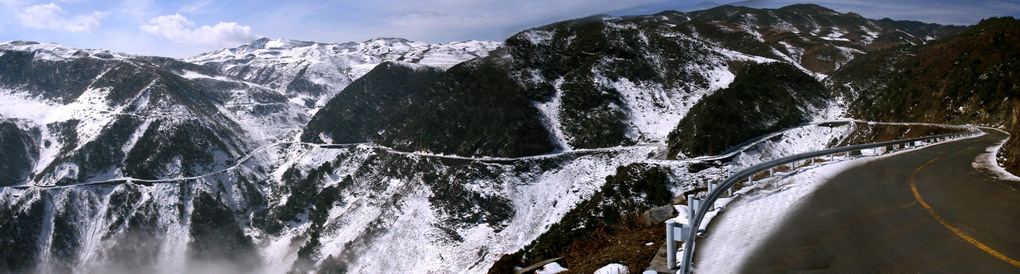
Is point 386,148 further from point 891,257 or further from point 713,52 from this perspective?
point 891,257

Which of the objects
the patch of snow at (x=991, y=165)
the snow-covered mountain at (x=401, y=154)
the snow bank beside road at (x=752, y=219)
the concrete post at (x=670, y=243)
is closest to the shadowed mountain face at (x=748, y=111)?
the snow-covered mountain at (x=401, y=154)

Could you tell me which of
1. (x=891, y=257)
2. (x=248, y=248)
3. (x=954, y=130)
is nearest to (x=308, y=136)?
(x=248, y=248)

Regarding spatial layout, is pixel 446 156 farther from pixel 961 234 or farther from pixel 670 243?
pixel 961 234

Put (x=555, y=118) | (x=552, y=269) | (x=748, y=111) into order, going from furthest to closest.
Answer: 1. (x=555, y=118)
2. (x=748, y=111)
3. (x=552, y=269)

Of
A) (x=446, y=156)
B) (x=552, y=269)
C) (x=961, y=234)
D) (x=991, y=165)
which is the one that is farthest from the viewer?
(x=446, y=156)

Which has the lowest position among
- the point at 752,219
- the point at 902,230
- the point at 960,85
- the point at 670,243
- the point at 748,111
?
the point at 748,111

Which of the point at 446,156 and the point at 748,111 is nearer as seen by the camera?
the point at 748,111

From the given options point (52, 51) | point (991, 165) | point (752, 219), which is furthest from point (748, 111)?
point (52, 51)

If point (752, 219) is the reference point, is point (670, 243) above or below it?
above

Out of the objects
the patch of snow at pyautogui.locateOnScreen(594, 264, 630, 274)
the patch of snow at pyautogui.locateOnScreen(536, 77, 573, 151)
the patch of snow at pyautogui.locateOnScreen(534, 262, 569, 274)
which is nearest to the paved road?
the patch of snow at pyautogui.locateOnScreen(594, 264, 630, 274)
